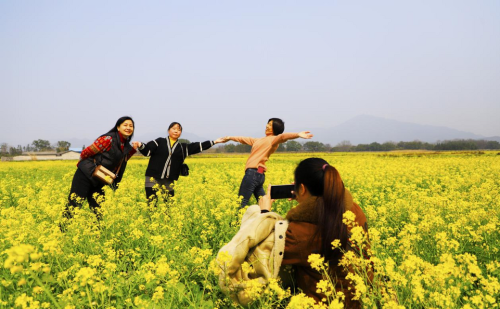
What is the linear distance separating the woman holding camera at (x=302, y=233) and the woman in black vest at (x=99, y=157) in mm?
3602

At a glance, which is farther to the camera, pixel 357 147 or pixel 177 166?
pixel 357 147

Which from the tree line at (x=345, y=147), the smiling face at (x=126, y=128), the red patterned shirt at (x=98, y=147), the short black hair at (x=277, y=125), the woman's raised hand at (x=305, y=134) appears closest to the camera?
the woman's raised hand at (x=305, y=134)

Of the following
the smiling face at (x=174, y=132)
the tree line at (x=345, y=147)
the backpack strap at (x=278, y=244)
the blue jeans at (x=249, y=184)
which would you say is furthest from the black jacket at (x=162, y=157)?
the tree line at (x=345, y=147)

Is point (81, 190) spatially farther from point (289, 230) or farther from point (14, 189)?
point (14, 189)

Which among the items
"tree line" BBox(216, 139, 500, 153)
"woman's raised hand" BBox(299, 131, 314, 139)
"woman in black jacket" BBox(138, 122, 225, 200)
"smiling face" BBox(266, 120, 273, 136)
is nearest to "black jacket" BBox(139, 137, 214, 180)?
"woman in black jacket" BBox(138, 122, 225, 200)

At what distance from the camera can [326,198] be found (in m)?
2.26

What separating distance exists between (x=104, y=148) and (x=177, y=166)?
4.47 feet

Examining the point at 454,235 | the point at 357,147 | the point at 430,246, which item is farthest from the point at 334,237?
the point at 357,147

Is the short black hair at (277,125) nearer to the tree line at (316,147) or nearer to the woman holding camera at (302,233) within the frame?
the woman holding camera at (302,233)

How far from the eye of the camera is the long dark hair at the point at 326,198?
A: 7.39 ft

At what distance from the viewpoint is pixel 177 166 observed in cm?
598

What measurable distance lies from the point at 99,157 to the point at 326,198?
4245 mm

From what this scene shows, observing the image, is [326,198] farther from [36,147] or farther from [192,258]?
[36,147]

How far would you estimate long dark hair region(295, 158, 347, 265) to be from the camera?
225 cm
